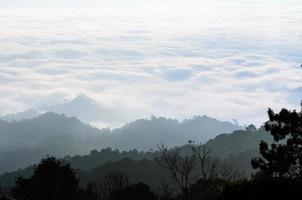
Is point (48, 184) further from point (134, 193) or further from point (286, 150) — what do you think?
point (286, 150)

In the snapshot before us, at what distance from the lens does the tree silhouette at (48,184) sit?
55.4 m

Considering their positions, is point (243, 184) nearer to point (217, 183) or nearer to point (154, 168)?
point (217, 183)

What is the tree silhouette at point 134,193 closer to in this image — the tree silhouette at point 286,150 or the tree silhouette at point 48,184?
the tree silhouette at point 48,184

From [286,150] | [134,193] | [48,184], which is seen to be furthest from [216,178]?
[48,184]

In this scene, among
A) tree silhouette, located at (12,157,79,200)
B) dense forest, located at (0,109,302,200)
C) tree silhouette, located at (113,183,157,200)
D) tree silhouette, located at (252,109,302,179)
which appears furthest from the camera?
tree silhouette, located at (113,183,157,200)

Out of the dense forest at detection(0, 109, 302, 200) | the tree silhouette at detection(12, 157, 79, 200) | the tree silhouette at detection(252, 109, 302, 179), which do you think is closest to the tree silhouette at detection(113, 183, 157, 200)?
the dense forest at detection(0, 109, 302, 200)

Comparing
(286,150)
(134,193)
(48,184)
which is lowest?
(134,193)

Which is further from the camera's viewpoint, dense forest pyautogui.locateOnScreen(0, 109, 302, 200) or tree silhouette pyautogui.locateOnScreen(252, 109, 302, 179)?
tree silhouette pyautogui.locateOnScreen(252, 109, 302, 179)

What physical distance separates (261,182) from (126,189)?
35.9m

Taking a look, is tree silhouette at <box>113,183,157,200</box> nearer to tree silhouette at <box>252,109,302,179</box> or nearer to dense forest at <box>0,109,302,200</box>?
dense forest at <box>0,109,302,200</box>

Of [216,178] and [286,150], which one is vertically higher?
[286,150]

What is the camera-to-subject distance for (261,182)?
94.5 feet

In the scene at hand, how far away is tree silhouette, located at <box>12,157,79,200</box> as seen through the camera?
5541cm

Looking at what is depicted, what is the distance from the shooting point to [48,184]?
2217 inches
